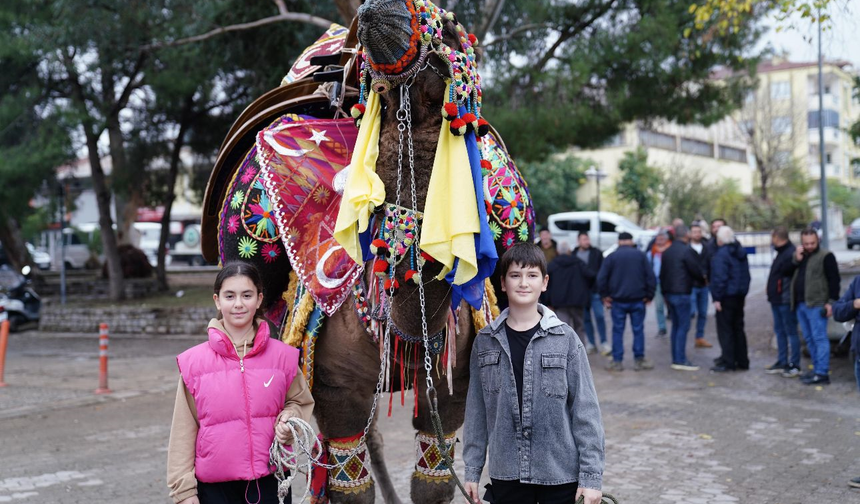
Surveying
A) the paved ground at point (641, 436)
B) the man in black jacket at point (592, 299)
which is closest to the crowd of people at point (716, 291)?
the man in black jacket at point (592, 299)

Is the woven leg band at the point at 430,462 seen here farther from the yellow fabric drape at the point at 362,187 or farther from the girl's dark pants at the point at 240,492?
the yellow fabric drape at the point at 362,187

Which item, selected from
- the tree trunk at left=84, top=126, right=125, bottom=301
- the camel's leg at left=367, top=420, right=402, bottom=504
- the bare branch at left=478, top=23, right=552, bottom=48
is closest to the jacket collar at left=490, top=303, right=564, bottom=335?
the camel's leg at left=367, top=420, right=402, bottom=504

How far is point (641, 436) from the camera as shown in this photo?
7.17 meters

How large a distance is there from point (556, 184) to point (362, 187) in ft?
115

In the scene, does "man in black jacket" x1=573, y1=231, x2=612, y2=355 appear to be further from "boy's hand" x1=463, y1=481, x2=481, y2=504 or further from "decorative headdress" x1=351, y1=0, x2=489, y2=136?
"decorative headdress" x1=351, y1=0, x2=489, y2=136

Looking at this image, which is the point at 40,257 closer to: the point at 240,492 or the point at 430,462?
the point at 430,462

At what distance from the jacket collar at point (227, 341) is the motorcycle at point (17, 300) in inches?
666

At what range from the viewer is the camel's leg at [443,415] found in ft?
11.6

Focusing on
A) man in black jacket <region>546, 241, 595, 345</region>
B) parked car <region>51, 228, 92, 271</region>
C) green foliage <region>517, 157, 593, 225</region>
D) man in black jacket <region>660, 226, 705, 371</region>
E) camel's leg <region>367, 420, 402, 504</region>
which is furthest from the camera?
parked car <region>51, 228, 92, 271</region>

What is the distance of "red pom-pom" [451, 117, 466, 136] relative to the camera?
2838 millimetres

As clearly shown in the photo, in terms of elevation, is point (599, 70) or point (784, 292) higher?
point (599, 70)

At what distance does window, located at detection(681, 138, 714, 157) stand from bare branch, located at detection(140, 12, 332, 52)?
3783 centimetres

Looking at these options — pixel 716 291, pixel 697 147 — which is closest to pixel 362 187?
pixel 716 291

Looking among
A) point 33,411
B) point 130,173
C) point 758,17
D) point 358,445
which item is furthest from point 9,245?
point 358,445
